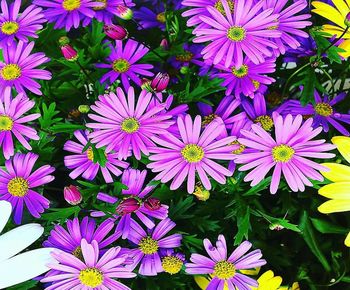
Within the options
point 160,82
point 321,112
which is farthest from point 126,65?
point 321,112

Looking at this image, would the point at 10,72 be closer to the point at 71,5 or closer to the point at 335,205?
the point at 71,5

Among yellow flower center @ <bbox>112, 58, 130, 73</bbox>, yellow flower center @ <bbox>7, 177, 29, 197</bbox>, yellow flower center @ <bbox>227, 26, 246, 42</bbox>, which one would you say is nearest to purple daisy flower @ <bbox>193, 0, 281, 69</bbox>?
yellow flower center @ <bbox>227, 26, 246, 42</bbox>

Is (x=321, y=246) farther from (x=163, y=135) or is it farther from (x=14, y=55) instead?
(x=14, y=55)

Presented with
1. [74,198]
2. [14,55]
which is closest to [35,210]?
[74,198]

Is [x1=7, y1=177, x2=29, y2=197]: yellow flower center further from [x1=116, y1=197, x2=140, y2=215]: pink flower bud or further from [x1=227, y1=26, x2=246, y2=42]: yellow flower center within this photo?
[x1=227, y1=26, x2=246, y2=42]: yellow flower center

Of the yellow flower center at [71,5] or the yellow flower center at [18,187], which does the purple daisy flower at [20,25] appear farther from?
the yellow flower center at [18,187]

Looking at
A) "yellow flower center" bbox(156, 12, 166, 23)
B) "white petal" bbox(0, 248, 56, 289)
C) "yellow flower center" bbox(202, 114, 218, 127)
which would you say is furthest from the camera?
"yellow flower center" bbox(156, 12, 166, 23)
